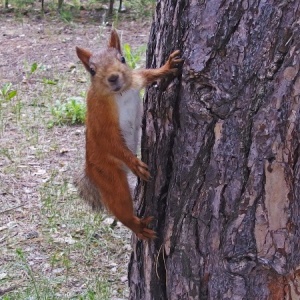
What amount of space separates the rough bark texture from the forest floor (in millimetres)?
1240

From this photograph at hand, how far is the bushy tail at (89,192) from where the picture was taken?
217cm

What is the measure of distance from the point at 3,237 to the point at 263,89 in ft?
7.49

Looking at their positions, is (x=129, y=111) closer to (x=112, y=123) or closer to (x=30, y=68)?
(x=112, y=123)

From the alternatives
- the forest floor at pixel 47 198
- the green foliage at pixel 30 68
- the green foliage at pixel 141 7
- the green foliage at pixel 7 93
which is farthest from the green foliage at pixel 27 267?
the green foliage at pixel 141 7

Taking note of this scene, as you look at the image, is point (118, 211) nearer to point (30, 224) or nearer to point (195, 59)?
point (195, 59)

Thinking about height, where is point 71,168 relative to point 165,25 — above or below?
below

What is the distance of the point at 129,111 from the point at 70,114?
9.00ft

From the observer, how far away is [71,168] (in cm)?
409

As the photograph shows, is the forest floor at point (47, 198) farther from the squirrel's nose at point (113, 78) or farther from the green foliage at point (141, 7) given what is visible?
the squirrel's nose at point (113, 78)

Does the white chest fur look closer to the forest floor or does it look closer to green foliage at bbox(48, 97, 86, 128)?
the forest floor

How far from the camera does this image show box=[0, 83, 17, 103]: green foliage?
16.1 feet

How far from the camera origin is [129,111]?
199 centimetres

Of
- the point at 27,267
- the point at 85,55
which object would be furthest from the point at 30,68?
the point at 85,55

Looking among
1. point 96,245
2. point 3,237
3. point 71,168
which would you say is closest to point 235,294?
point 96,245
